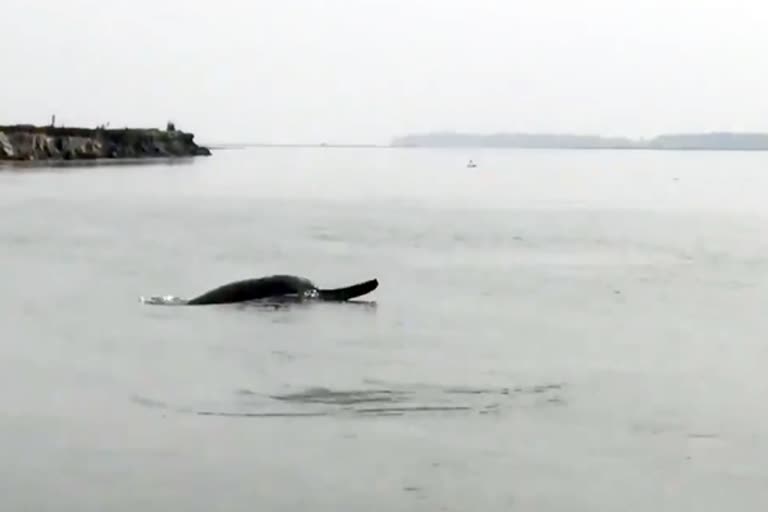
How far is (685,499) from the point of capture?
11.0m

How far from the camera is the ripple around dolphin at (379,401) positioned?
1402cm

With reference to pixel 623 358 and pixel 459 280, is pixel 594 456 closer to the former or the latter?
pixel 623 358

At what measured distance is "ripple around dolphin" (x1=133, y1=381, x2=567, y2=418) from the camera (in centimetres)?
1402

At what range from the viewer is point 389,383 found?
15.6 meters

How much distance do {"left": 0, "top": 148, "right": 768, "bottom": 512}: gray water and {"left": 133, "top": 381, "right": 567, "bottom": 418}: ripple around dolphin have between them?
51 millimetres

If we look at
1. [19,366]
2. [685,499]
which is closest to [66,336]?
[19,366]

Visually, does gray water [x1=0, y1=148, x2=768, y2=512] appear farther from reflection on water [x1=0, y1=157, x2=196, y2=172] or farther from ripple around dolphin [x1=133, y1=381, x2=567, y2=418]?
reflection on water [x1=0, y1=157, x2=196, y2=172]

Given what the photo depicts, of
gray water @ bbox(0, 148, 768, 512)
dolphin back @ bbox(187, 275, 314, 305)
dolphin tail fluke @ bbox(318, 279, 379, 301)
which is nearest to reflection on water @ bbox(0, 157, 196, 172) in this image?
gray water @ bbox(0, 148, 768, 512)

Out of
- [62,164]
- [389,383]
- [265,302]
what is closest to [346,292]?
[265,302]

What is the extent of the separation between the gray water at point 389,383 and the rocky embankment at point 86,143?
86.5 meters

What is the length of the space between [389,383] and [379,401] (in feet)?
3.45

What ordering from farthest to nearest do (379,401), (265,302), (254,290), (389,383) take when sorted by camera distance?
(254,290) < (265,302) < (389,383) < (379,401)

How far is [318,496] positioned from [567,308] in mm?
13106

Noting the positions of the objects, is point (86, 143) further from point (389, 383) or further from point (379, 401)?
point (379, 401)
